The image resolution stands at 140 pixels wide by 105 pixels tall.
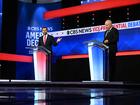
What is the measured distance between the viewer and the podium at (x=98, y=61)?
6.76m

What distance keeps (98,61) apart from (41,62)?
1.41 m

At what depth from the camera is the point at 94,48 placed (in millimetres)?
6816

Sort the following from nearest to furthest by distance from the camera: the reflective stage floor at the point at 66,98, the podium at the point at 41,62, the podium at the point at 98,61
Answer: the reflective stage floor at the point at 66,98 → the podium at the point at 98,61 → the podium at the point at 41,62

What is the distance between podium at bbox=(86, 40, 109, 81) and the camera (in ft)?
22.2

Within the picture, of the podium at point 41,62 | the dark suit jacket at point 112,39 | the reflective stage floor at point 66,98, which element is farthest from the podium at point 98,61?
the reflective stage floor at point 66,98

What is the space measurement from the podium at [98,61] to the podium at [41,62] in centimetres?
116

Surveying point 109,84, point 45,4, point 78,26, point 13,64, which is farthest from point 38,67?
point 45,4

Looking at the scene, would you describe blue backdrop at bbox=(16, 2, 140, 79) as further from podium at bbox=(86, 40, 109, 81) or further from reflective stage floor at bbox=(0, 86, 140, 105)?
reflective stage floor at bbox=(0, 86, 140, 105)

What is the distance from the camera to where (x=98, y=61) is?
267 inches

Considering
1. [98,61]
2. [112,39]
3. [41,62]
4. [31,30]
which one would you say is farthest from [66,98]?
[31,30]

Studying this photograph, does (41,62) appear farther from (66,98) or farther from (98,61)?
(66,98)

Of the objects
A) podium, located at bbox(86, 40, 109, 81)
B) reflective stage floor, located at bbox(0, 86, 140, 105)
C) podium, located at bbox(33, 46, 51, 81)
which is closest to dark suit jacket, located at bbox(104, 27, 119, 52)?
podium, located at bbox(86, 40, 109, 81)

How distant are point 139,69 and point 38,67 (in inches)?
97.1

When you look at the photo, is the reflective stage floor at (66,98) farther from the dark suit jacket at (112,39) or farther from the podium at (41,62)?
the podium at (41,62)
